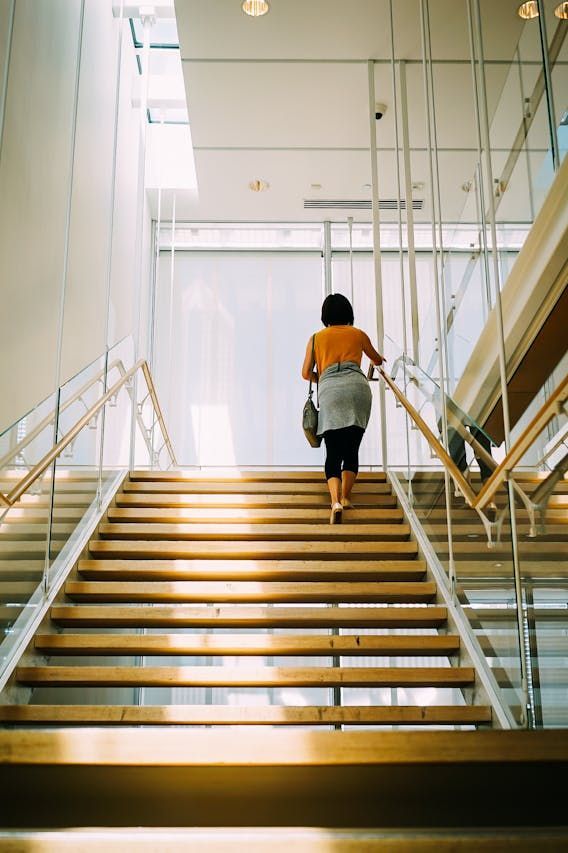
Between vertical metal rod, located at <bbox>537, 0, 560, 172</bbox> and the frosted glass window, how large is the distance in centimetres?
659

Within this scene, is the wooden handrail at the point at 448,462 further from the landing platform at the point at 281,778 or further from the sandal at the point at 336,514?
the landing platform at the point at 281,778

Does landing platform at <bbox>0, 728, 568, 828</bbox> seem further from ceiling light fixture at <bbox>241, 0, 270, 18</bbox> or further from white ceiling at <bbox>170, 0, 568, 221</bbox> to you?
ceiling light fixture at <bbox>241, 0, 270, 18</bbox>

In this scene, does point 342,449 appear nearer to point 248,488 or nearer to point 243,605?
point 248,488

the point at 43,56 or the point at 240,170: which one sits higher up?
the point at 240,170

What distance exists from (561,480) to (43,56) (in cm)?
476

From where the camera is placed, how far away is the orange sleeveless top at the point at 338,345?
20.1 ft

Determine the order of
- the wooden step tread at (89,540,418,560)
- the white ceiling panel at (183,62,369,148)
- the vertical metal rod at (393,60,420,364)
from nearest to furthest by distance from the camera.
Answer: the wooden step tread at (89,540,418,560)
the vertical metal rod at (393,60,420,364)
the white ceiling panel at (183,62,369,148)

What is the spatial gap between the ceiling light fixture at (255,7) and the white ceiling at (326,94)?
68mm

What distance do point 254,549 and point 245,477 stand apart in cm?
149

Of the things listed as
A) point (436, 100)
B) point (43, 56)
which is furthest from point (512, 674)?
point (436, 100)

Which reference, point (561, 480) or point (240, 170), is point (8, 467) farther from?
point (240, 170)

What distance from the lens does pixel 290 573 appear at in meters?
4.86

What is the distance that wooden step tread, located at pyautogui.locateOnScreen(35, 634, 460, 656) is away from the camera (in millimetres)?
4031

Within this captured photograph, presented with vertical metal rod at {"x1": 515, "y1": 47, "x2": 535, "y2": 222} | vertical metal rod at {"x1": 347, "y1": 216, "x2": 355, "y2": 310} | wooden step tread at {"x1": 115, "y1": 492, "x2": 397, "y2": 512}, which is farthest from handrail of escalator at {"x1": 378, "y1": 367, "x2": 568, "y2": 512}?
vertical metal rod at {"x1": 347, "y1": 216, "x2": 355, "y2": 310}
